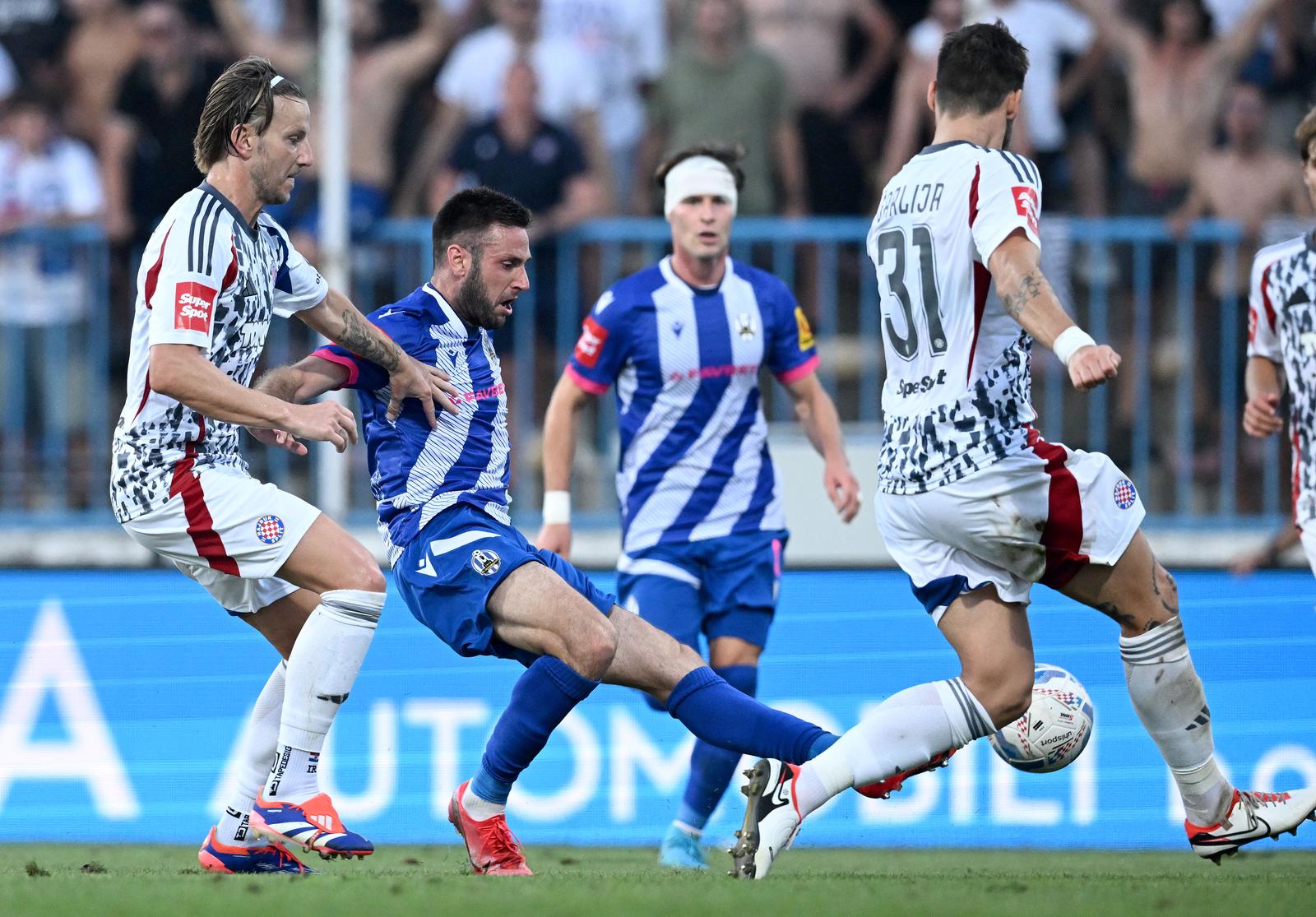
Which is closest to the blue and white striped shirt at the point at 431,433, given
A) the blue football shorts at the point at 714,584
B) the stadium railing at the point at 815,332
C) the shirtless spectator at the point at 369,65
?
the blue football shorts at the point at 714,584

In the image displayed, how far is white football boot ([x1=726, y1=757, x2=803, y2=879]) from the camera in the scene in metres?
5.30

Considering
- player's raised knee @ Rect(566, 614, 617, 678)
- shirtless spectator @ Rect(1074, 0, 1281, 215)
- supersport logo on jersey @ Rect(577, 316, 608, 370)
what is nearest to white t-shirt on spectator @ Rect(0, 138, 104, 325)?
supersport logo on jersey @ Rect(577, 316, 608, 370)

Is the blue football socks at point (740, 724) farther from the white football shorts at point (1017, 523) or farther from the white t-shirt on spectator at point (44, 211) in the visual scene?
the white t-shirt on spectator at point (44, 211)

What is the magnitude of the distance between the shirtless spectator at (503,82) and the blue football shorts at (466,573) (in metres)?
4.29

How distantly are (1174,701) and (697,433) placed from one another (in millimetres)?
2218

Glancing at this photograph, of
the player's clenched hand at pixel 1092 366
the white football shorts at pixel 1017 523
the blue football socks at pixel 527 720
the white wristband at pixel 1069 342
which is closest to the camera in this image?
the player's clenched hand at pixel 1092 366

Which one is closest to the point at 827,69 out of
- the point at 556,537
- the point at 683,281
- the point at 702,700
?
the point at 683,281

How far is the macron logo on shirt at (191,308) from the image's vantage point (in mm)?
5477

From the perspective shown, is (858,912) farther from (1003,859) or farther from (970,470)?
(1003,859)

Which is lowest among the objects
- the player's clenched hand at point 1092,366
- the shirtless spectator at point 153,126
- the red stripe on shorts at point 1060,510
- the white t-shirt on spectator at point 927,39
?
the red stripe on shorts at point 1060,510

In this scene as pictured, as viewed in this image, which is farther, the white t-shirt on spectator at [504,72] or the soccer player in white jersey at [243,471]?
the white t-shirt on spectator at [504,72]

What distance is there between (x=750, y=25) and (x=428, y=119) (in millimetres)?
1780

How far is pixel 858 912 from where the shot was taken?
14.7 ft

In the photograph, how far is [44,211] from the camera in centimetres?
966
